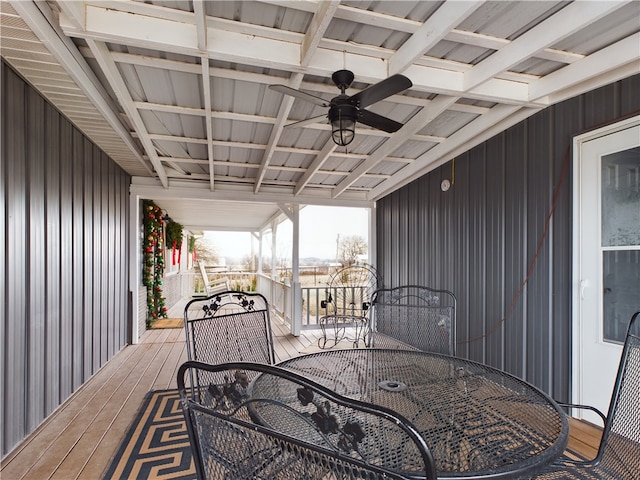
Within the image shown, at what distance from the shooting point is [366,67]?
2.33 m

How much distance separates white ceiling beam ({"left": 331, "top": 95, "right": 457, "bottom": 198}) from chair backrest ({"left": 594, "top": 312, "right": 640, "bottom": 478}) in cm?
209

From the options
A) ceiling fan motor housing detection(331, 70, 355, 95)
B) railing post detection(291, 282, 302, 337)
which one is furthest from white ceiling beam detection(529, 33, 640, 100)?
railing post detection(291, 282, 302, 337)

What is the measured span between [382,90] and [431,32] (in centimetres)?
42

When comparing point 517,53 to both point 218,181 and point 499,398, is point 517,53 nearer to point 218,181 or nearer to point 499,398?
point 499,398

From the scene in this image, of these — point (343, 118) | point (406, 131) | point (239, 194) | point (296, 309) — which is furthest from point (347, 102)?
point (296, 309)

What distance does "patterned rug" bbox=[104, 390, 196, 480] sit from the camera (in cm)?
198

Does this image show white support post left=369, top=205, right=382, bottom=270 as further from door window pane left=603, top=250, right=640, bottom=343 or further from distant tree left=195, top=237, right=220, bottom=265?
distant tree left=195, top=237, right=220, bottom=265

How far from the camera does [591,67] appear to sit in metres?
2.34

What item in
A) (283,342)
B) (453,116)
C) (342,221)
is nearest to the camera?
(453,116)

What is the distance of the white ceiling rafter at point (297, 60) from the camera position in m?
1.87

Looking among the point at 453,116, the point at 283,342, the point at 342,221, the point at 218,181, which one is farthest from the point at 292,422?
the point at 342,221

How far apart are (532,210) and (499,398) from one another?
2.13 metres

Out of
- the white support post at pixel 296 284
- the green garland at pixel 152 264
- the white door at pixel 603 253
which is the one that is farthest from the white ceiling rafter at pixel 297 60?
the green garland at pixel 152 264

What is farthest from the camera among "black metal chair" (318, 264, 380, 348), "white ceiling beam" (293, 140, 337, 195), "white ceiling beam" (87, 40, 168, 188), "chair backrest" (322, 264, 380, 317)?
"chair backrest" (322, 264, 380, 317)
